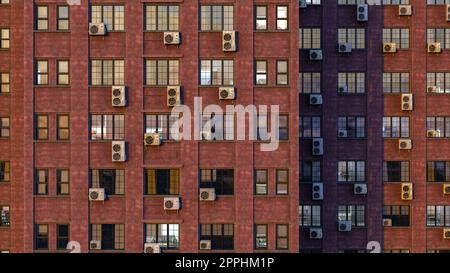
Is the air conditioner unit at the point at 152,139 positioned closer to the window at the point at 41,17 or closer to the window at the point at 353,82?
the window at the point at 41,17

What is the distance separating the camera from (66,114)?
2928 centimetres

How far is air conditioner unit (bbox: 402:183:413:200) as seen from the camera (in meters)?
35.5

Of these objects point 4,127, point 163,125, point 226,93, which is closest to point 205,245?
point 163,125

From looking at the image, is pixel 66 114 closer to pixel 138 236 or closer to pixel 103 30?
pixel 103 30

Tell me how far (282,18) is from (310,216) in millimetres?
14084

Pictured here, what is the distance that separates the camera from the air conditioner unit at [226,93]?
94.8 ft

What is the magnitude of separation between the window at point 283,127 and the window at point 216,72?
3552 mm

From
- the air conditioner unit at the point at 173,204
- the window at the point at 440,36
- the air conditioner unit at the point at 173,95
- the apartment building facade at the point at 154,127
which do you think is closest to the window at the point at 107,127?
the apartment building facade at the point at 154,127

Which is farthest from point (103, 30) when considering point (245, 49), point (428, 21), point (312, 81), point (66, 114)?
point (428, 21)

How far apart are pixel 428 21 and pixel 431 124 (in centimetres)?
724

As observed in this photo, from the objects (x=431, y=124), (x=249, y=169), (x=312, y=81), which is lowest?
(x=249, y=169)

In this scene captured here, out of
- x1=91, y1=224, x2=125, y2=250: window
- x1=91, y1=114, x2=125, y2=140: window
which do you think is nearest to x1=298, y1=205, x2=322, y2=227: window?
x1=91, y1=224, x2=125, y2=250: window

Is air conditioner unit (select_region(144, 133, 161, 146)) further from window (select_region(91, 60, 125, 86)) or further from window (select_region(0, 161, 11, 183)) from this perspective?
window (select_region(0, 161, 11, 183))

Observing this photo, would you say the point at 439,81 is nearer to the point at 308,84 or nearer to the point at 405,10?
the point at 405,10
